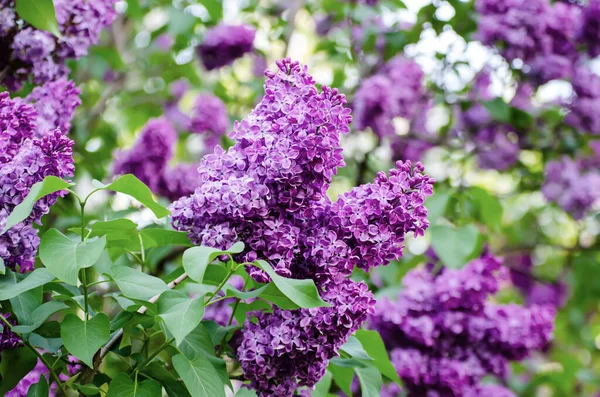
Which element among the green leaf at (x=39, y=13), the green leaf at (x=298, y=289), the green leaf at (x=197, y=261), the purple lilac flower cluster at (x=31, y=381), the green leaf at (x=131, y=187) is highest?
the green leaf at (x=39, y=13)

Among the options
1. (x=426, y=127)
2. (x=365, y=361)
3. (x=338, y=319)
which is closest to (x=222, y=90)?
(x=426, y=127)

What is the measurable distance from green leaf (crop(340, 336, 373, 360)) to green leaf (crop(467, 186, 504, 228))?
1152 millimetres

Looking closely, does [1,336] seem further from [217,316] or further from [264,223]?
[217,316]

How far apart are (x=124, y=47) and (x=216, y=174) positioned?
277cm

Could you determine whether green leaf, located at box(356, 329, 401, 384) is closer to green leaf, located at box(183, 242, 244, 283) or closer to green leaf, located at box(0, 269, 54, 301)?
green leaf, located at box(183, 242, 244, 283)

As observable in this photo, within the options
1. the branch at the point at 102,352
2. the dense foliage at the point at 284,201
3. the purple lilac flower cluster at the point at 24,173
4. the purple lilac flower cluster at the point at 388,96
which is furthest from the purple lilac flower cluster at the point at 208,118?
the branch at the point at 102,352

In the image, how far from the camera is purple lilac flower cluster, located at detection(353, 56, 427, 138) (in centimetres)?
282

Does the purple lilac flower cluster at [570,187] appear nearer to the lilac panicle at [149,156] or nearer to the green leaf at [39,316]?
the lilac panicle at [149,156]

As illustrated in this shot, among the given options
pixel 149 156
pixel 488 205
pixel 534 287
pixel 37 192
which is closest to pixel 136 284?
pixel 37 192

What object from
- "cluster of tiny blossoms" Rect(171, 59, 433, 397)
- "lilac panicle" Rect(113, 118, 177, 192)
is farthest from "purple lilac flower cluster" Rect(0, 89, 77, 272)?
"lilac panicle" Rect(113, 118, 177, 192)

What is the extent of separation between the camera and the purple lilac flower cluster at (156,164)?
98.2 inches

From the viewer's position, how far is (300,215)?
1191 millimetres

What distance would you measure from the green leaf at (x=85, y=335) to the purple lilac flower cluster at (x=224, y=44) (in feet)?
7.36

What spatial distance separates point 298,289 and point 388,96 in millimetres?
1889
